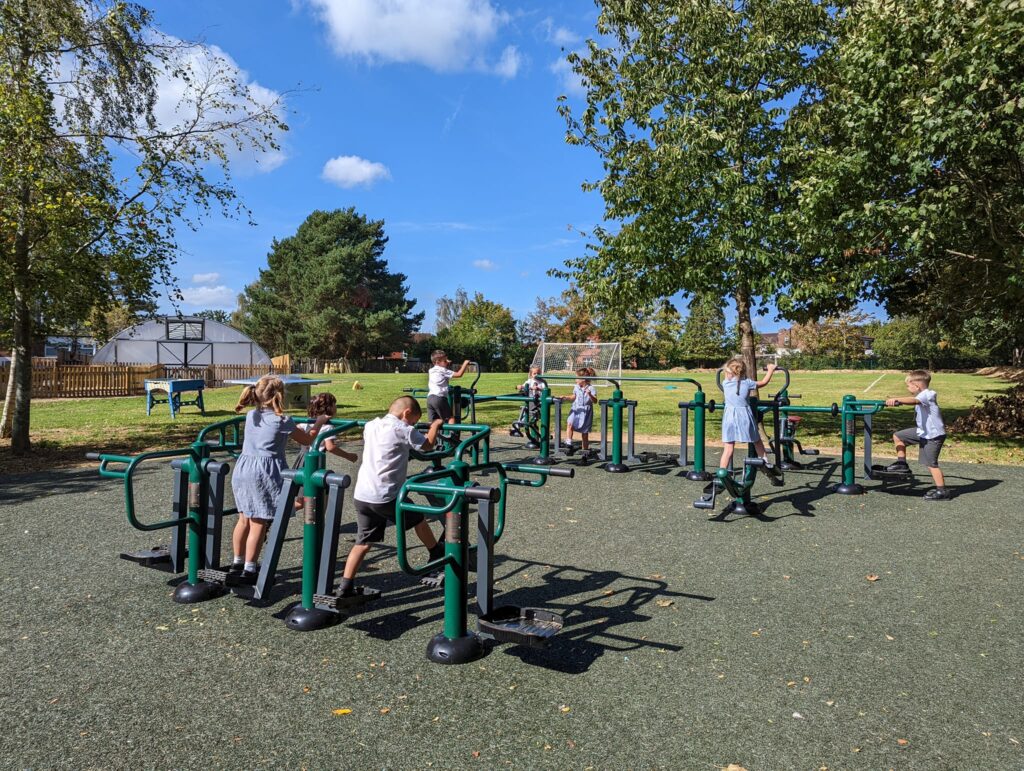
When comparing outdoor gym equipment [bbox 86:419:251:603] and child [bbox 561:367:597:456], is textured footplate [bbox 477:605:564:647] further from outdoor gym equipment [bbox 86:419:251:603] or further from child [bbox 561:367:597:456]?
child [bbox 561:367:597:456]

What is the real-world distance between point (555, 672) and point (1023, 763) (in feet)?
6.54

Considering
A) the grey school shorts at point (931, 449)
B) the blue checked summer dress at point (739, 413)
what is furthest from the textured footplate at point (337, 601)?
the grey school shorts at point (931, 449)

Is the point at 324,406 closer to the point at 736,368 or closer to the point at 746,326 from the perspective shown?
the point at 736,368

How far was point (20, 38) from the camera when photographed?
36.7ft

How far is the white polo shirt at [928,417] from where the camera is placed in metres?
8.09

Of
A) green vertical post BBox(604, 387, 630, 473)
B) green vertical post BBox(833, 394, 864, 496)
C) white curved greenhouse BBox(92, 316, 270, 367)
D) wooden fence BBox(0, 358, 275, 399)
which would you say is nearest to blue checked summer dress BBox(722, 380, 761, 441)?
green vertical post BBox(833, 394, 864, 496)

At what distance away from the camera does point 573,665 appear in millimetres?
3658

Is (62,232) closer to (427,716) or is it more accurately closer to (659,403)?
(427,716)

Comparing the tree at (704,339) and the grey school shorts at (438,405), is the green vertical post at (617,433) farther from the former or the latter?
the tree at (704,339)

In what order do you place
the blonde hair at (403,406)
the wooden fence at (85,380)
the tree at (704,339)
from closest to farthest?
the blonde hair at (403,406) < the wooden fence at (85,380) < the tree at (704,339)

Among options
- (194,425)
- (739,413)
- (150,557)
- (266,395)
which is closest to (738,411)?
(739,413)

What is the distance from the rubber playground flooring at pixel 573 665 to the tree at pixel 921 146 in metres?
5.79

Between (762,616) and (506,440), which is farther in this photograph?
→ (506,440)

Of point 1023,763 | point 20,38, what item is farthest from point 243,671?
point 20,38
